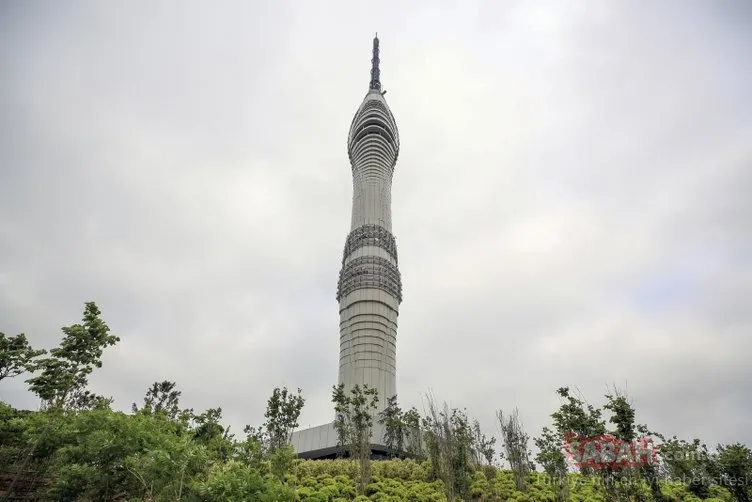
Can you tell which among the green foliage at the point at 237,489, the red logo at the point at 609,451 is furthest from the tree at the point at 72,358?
the red logo at the point at 609,451

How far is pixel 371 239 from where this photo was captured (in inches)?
2768

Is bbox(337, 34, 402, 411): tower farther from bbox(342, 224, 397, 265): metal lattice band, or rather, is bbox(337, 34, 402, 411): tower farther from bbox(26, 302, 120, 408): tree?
bbox(26, 302, 120, 408): tree

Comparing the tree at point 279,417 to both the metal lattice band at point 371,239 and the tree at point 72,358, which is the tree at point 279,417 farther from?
the metal lattice band at point 371,239

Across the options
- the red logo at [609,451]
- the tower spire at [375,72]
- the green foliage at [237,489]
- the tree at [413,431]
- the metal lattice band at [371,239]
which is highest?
the tower spire at [375,72]

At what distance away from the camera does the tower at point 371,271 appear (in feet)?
196

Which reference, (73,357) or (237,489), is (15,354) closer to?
(73,357)

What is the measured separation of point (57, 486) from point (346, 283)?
170 ft

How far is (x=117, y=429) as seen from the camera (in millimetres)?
16531

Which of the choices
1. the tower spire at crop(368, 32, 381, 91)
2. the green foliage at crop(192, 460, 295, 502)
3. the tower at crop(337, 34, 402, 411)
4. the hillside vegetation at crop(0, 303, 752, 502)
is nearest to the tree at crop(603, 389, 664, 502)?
the hillside vegetation at crop(0, 303, 752, 502)

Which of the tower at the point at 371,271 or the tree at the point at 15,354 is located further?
the tower at the point at 371,271

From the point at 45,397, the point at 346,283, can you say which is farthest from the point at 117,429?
the point at 346,283

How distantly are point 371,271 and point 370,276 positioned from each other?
970 millimetres

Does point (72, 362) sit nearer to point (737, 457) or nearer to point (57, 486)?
point (57, 486)

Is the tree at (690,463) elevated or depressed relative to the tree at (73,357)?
depressed
